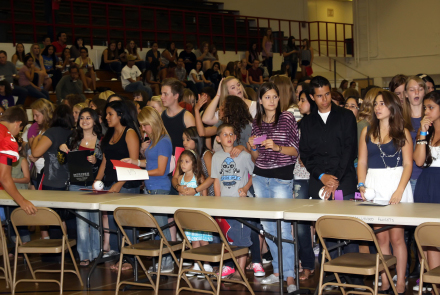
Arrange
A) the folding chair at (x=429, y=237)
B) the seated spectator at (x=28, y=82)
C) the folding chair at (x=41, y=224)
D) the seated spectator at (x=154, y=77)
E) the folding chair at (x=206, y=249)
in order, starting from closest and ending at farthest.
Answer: the folding chair at (x=429, y=237) → the folding chair at (x=206, y=249) → the folding chair at (x=41, y=224) → the seated spectator at (x=28, y=82) → the seated spectator at (x=154, y=77)

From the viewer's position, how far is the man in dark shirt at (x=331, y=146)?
3982 millimetres

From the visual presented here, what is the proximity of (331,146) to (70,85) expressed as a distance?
712 centimetres

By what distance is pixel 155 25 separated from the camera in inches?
552

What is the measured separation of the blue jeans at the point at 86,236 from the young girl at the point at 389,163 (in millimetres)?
2584

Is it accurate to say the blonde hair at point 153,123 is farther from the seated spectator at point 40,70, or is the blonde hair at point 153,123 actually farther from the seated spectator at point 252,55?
the seated spectator at point 252,55

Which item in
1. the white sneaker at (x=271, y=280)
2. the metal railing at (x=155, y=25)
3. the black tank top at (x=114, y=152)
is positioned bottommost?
the white sneaker at (x=271, y=280)

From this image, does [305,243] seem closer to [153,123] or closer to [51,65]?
[153,123]

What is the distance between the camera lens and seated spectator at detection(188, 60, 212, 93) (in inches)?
482

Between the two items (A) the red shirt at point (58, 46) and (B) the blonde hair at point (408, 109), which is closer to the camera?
(B) the blonde hair at point (408, 109)

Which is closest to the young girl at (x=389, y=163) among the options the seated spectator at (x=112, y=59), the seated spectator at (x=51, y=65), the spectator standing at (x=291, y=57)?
the seated spectator at (x=51, y=65)

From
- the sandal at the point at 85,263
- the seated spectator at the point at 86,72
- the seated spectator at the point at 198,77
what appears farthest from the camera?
the seated spectator at the point at 198,77

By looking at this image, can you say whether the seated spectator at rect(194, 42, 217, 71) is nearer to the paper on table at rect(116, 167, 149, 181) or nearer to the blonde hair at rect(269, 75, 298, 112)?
the blonde hair at rect(269, 75, 298, 112)

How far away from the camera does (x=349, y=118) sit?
3992 mm

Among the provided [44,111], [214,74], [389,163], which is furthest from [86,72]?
[389,163]
